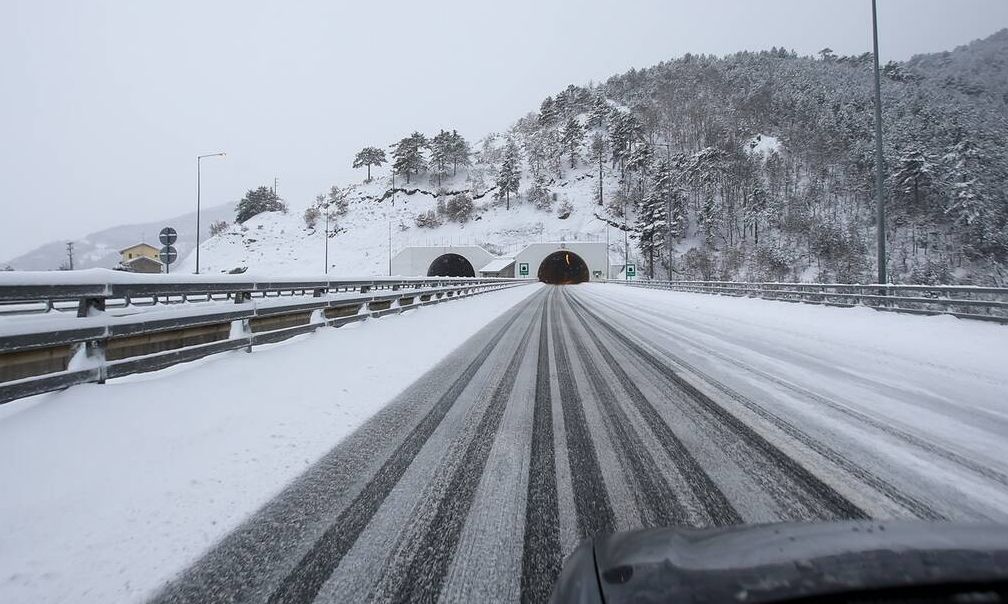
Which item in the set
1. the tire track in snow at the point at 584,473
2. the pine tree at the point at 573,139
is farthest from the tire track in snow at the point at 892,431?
the pine tree at the point at 573,139

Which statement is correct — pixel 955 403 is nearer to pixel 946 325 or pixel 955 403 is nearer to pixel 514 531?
pixel 514 531

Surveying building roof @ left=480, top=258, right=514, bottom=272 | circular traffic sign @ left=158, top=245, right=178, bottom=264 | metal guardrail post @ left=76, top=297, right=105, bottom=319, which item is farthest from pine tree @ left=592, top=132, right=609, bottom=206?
metal guardrail post @ left=76, top=297, right=105, bottom=319

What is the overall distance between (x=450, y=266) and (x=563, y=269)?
82.7 ft

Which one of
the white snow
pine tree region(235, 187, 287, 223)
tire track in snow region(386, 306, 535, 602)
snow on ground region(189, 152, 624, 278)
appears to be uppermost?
the white snow

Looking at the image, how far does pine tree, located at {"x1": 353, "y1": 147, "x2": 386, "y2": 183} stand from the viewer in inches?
4855

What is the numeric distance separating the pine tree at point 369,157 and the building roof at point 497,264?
6912 cm

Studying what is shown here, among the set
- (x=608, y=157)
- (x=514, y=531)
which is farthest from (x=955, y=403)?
(x=608, y=157)

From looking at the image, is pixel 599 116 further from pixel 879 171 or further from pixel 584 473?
pixel 584 473

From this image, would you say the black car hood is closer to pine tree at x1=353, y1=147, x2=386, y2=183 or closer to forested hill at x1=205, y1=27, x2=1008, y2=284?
forested hill at x1=205, y1=27, x2=1008, y2=284

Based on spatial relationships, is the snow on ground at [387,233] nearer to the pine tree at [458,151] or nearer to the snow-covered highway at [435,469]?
the pine tree at [458,151]

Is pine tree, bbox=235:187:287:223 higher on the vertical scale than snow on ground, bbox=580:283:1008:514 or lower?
higher

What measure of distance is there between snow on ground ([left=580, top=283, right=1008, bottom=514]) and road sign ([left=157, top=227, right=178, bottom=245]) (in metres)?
18.5

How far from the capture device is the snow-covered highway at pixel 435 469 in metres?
1.84

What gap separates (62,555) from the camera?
1.87 metres
